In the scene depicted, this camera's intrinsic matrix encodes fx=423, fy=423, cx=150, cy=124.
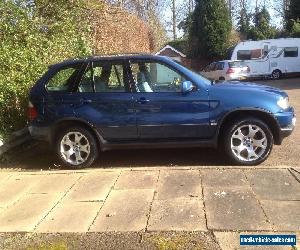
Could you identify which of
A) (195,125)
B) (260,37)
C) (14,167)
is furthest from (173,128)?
(260,37)

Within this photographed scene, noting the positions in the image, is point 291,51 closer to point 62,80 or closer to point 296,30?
point 296,30

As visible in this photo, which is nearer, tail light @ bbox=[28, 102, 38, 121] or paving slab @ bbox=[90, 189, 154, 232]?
paving slab @ bbox=[90, 189, 154, 232]

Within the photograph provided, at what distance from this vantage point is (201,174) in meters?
6.02

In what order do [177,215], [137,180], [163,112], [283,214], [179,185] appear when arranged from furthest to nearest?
[163,112] < [137,180] < [179,185] < [177,215] < [283,214]

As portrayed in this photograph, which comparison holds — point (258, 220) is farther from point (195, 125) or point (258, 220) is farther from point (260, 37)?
point (260, 37)

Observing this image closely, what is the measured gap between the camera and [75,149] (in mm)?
6766

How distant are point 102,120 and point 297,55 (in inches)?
983

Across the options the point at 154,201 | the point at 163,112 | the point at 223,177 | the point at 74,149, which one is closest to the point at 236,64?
the point at 163,112

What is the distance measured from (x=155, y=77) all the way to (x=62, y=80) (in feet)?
4.99

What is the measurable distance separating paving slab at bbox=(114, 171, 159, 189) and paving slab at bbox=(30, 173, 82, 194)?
0.70 meters

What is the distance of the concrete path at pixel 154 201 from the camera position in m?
4.49

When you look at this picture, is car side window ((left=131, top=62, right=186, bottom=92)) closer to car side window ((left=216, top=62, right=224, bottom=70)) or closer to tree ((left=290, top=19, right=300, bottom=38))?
car side window ((left=216, top=62, right=224, bottom=70))

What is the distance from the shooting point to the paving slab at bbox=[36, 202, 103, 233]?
4.59 m

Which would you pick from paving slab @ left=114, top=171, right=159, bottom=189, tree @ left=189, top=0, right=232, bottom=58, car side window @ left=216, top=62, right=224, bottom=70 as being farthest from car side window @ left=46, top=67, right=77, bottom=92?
tree @ left=189, top=0, right=232, bottom=58
